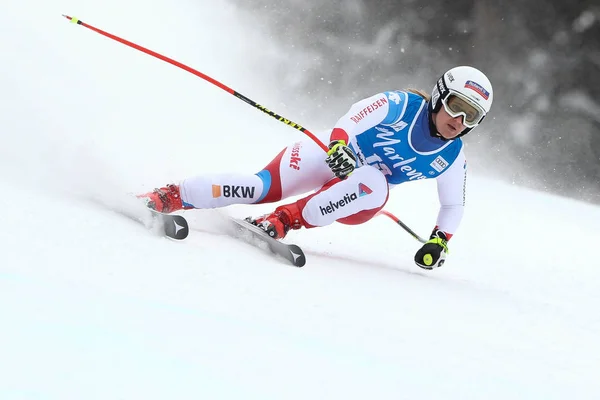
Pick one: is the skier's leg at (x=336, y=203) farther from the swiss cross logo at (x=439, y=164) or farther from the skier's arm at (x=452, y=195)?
the skier's arm at (x=452, y=195)

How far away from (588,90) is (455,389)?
32.4 feet

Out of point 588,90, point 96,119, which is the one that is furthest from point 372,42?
point 96,119

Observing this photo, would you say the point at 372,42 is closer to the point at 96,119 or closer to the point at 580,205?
the point at 580,205

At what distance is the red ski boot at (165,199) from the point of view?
3.27m

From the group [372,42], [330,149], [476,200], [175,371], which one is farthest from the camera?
[372,42]

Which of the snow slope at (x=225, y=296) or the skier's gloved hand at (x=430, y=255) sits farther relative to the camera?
the skier's gloved hand at (x=430, y=255)

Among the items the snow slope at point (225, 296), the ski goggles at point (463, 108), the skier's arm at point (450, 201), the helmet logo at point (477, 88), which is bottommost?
the snow slope at point (225, 296)

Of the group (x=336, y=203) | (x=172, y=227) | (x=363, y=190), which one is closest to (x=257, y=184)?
(x=336, y=203)

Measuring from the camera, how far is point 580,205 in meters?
8.51

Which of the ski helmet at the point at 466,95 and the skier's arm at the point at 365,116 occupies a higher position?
the ski helmet at the point at 466,95

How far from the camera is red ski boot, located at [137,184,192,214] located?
10.7 ft

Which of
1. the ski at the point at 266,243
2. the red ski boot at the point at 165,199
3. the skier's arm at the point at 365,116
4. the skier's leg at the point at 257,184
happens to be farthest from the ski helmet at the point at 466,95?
the red ski boot at the point at 165,199

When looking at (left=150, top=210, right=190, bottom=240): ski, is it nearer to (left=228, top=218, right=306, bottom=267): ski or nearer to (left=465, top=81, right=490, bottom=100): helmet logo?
(left=228, top=218, right=306, bottom=267): ski

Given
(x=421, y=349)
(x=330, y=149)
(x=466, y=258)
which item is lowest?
(x=421, y=349)
